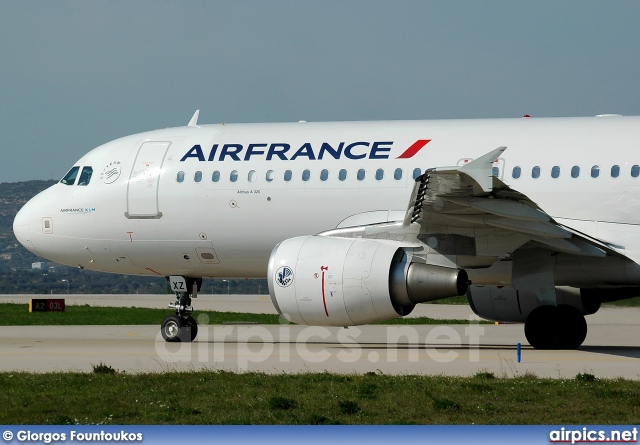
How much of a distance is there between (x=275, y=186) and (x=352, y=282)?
155 inches

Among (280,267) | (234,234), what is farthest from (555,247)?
(234,234)

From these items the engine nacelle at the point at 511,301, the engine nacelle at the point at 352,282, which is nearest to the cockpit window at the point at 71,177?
the engine nacelle at the point at 352,282

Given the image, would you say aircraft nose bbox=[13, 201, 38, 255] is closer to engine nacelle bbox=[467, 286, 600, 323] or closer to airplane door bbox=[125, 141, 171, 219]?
airplane door bbox=[125, 141, 171, 219]

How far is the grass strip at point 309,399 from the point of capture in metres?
10.6

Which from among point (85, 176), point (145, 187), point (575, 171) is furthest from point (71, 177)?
point (575, 171)

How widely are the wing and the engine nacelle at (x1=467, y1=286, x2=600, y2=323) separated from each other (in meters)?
1.94

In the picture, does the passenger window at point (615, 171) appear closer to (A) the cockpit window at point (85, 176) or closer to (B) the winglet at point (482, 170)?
(B) the winglet at point (482, 170)

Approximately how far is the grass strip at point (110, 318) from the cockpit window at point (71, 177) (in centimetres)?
879

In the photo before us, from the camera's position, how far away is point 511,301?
19.5m

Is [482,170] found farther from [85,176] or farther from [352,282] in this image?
[85,176]

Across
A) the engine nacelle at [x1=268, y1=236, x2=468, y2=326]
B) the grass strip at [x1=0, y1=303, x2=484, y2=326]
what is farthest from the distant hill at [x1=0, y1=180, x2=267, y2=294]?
the engine nacelle at [x1=268, y1=236, x2=468, y2=326]

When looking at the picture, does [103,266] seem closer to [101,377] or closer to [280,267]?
[280,267]

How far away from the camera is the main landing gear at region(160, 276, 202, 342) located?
20656 millimetres

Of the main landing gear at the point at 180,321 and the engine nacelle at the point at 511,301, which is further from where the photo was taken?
the main landing gear at the point at 180,321
